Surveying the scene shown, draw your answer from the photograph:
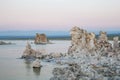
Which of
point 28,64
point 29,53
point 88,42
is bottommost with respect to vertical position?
point 28,64

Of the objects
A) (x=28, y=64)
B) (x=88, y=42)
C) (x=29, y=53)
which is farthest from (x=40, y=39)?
(x=28, y=64)

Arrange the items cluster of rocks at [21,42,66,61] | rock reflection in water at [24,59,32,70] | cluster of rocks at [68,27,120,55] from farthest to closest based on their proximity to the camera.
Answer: cluster of rocks at [21,42,66,61] < cluster of rocks at [68,27,120,55] < rock reflection in water at [24,59,32,70]

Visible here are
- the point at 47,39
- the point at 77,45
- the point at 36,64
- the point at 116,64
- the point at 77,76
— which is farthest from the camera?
the point at 47,39

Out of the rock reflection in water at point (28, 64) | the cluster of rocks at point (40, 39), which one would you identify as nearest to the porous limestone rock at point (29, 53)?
the rock reflection in water at point (28, 64)

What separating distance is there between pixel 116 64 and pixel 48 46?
6.02 metres

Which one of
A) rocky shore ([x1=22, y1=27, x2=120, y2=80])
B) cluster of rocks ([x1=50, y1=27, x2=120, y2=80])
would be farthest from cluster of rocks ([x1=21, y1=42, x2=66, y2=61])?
cluster of rocks ([x1=50, y1=27, x2=120, y2=80])

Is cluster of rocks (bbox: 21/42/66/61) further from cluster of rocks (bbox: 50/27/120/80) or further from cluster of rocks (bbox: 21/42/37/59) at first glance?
cluster of rocks (bbox: 50/27/120/80)

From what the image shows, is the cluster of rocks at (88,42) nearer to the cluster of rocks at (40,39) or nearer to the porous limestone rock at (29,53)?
the porous limestone rock at (29,53)

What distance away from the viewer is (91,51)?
9.41m

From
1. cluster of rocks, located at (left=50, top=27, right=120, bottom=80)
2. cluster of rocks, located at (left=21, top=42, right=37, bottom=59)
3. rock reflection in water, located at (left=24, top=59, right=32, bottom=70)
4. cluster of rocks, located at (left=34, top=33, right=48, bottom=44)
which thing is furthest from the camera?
cluster of rocks, located at (left=34, top=33, right=48, bottom=44)

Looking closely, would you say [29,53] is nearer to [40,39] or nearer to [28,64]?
[40,39]

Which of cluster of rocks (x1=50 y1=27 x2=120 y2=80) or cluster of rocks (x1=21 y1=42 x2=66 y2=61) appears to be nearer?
cluster of rocks (x1=50 y1=27 x2=120 y2=80)

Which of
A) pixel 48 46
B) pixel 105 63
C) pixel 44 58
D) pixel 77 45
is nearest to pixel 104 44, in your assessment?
pixel 77 45

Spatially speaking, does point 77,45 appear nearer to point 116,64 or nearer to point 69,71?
point 116,64
